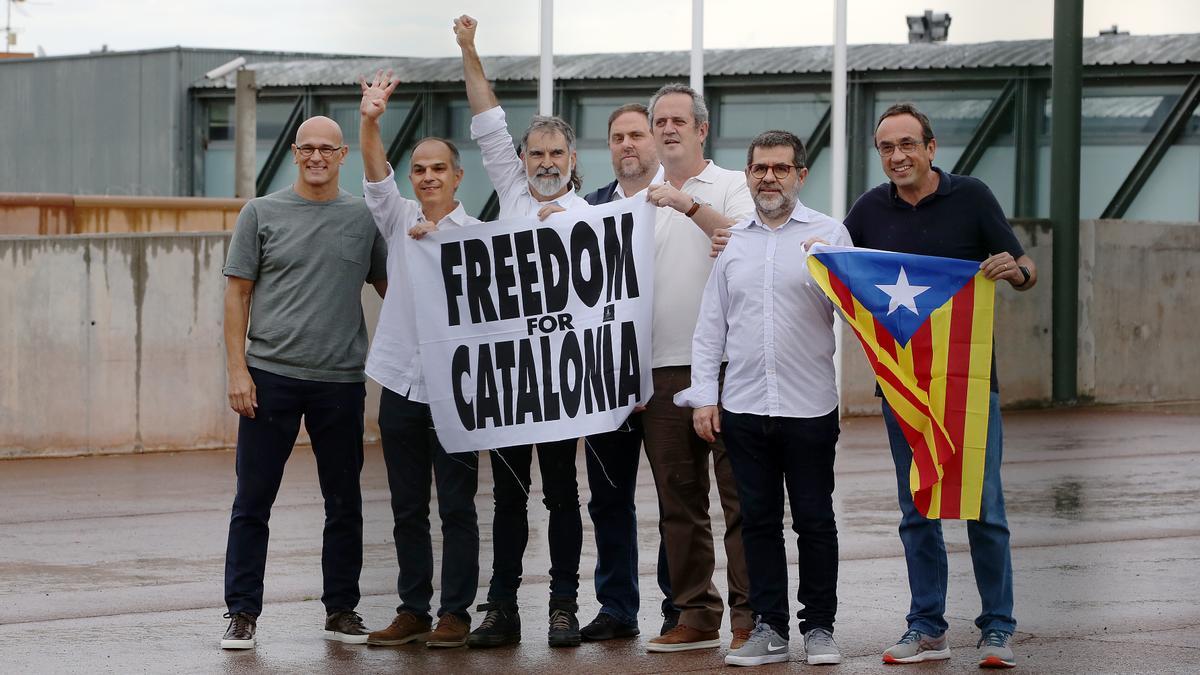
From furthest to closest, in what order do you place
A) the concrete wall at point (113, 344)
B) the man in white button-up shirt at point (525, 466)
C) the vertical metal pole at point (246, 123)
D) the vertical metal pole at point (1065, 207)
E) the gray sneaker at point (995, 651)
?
1. the vertical metal pole at point (246, 123)
2. the vertical metal pole at point (1065, 207)
3. the concrete wall at point (113, 344)
4. the man in white button-up shirt at point (525, 466)
5. the gray sneaker at point (995, 651)

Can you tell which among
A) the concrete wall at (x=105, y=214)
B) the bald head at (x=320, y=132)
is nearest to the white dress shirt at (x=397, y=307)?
the bald head at (x=320, y=132)

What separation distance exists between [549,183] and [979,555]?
2.23 meters

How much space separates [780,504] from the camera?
22.6 ft

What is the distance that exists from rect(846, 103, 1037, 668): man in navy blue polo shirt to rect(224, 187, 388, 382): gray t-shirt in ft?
7.29

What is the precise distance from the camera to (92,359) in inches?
577

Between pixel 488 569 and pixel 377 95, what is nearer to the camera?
pixel 377 95

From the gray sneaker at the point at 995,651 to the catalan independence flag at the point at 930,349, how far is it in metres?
0.44

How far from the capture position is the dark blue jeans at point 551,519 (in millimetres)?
7336

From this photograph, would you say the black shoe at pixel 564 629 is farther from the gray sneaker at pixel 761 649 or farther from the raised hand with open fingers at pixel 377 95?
the raised hand with open fingers at pixel 377 95

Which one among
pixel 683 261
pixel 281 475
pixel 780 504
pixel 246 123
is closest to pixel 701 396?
pixel 780 504

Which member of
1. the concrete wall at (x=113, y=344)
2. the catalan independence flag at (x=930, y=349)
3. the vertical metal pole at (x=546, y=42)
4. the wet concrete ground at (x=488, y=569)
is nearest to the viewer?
the catalan independence flag at (x=930, y=349)

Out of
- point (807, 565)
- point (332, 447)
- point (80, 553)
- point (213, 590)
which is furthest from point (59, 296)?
point (807, 565)

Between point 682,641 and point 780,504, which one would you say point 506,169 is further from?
point 682,641

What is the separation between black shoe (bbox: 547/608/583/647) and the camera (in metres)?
7.23
